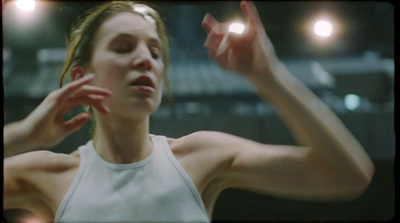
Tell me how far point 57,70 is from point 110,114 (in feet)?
0.93

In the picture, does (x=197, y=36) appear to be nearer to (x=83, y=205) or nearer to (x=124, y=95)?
(x=124, y=95)

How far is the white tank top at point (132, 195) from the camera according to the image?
1.74m

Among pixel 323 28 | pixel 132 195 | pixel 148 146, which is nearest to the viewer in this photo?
pixel 132 195

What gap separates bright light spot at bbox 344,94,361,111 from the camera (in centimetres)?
193

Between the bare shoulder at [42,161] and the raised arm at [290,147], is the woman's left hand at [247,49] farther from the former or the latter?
the bare shoulder at [42,161]

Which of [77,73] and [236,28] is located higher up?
[236,28]

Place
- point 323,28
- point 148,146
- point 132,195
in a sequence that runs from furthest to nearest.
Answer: point 323,28, point 148,146, point 132,195

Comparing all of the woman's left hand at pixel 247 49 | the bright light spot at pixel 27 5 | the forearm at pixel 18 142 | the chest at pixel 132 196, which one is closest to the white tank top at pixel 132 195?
the chest at pixel 132 196

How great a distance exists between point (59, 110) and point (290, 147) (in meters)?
0.89

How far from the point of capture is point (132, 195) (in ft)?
5.72

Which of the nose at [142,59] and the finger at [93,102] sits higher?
the nose at [142,59]

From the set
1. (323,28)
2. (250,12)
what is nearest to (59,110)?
(250,12)

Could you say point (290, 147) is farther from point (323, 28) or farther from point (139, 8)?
point (139, 8)

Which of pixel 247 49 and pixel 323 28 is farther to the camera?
pixel 323 28
